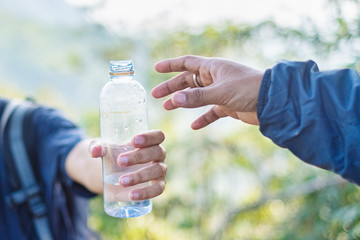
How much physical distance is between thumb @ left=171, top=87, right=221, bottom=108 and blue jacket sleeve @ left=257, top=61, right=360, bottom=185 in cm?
11

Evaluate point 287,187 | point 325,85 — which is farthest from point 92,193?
point 287,187

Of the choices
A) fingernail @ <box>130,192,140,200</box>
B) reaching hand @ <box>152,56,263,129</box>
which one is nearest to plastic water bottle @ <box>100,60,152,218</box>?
fingernail @ <box>130,192,140,200</box>

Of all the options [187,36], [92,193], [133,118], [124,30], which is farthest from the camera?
[124,30]

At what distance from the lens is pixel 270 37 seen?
2.65 meters

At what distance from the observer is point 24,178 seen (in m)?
1.74

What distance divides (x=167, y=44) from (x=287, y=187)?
150 centimetres

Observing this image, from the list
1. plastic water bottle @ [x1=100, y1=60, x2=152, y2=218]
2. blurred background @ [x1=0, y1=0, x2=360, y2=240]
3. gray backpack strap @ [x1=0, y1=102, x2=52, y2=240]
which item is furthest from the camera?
blurred background @ [x1=0, y1=0, x2=360, y2=240]

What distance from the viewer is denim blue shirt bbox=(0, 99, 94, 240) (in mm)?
1748

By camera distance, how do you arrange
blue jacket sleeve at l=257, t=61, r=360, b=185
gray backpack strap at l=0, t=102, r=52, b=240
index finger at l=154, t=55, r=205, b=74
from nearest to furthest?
blue jacket sleeve at l=257, t=61, r=360, b=185 → index finger at l=154, t=55, r=205, b=74 → gray backpack strap at l=0, t=102, r=52, b=240

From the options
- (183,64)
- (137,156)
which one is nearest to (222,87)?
(183,64)

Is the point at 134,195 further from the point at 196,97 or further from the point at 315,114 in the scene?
the point at 315,114

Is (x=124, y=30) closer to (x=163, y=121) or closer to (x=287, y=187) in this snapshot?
(x=163, y=121)

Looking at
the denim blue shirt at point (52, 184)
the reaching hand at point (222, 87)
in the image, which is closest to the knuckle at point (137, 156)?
the reaching hand at point (222, 87)

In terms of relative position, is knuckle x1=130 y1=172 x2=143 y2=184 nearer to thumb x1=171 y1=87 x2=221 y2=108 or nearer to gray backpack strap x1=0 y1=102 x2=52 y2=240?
thumb x1=171 y1=87 x2=221 y2=108
